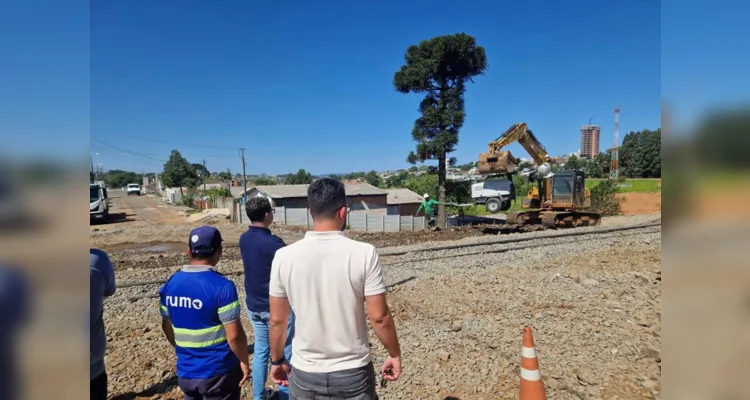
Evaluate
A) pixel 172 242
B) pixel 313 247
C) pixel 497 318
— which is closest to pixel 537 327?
pixel 497 318

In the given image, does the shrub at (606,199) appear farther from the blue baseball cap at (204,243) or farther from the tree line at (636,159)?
the blue baseball cap at (204,243)

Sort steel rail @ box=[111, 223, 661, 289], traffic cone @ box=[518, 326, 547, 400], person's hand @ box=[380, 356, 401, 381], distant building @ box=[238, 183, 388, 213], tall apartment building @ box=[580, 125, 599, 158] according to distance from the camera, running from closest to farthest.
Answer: person's hand @ box=[380, 356, 401, 381] < traffic cone @ box=[518, 326, 547, 400] < steel rail @ box=[111, 223, 661, 289] < distant building @ box=[238, 183, 388, 213] < tall apartment building @ box=[580, 125, 599, 158]

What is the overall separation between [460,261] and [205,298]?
28.2 feet

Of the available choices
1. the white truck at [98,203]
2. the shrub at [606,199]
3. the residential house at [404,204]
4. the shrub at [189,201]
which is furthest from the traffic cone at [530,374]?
the shrub at [189,201]

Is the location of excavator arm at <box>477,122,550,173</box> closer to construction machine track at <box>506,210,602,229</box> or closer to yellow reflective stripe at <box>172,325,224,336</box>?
construction machine track at <box>506,210,602,229</box>

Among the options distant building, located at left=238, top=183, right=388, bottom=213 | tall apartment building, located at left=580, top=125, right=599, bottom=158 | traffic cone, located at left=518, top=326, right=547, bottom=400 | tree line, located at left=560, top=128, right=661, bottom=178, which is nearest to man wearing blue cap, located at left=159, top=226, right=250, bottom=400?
traffic cone, located at left=518, top=326, right=547, bottom=400

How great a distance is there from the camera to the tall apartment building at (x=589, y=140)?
146 meters

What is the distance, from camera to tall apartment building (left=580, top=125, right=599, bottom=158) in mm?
145625

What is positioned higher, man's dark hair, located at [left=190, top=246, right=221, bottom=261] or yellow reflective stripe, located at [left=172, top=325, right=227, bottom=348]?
man's dark hair, located at [left=190, top=246, right=221, bottom=261]

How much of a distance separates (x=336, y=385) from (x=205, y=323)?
2.97 ft

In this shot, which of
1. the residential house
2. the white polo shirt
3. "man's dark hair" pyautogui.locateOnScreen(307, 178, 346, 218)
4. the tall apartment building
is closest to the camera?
the white polo shirt

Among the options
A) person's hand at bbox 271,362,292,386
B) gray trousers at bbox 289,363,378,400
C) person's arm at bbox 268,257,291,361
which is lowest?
person's hand at bbox 271,362,292,386

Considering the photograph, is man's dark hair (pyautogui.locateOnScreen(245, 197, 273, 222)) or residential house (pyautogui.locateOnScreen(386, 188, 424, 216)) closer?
man's dark hair (pyautogui.locateOnScreen(245, 197, 273, 222))
